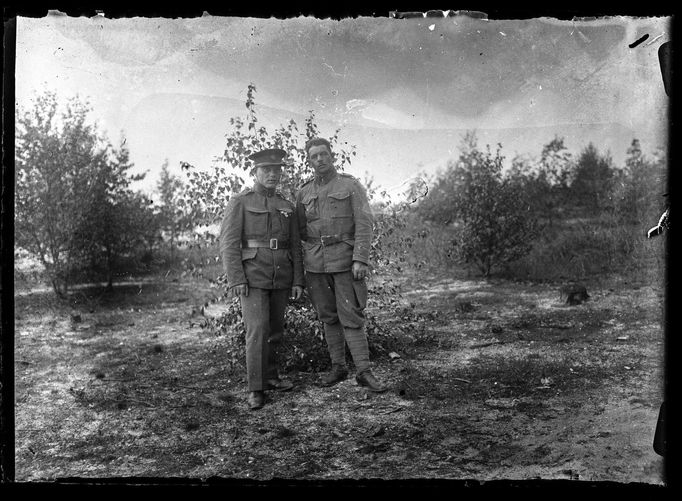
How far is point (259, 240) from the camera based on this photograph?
379 cm

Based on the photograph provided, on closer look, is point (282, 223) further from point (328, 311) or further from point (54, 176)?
point (54, 176)

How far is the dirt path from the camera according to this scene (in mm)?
2889

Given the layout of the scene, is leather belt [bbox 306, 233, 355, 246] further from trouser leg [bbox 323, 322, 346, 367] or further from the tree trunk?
the tree trunk

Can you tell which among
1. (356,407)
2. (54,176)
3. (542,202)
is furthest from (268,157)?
(542,202)

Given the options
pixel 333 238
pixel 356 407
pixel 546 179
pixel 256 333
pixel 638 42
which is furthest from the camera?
pixel 546 179

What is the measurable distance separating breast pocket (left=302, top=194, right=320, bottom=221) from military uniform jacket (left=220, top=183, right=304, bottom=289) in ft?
0.38

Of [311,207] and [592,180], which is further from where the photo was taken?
[592,180]

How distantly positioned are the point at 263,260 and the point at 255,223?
12.1 inches

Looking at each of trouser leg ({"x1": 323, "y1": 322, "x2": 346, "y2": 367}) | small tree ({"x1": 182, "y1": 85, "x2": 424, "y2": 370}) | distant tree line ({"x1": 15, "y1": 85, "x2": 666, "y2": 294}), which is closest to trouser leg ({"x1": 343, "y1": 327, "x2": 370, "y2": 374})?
trouser leg ({"x1": 323, "y1": 322, "x2": 346, "y2": 367})

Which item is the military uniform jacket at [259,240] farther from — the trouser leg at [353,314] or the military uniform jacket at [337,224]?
the trouser leg at [353,314]

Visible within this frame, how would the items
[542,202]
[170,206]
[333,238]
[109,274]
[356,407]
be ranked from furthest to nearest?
[542,202]
[109,274]
[170,206]
[333,238]
[356,407]

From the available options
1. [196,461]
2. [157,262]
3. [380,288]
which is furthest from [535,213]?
[196,461]

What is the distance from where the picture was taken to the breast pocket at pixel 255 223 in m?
3.79

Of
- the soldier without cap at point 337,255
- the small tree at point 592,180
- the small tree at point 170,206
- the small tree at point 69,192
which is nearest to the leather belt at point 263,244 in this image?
the soldier without cap at point 337,255
